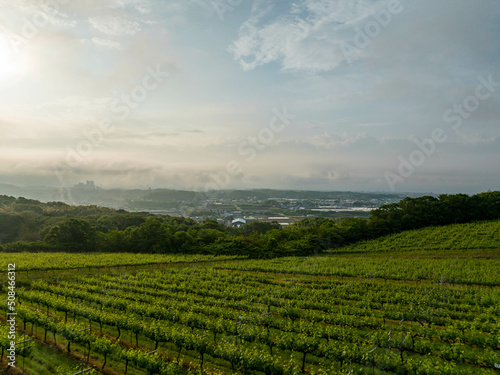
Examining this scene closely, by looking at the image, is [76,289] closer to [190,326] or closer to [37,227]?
[190,326]

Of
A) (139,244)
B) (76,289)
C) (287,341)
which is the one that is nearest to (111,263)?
(76,289)

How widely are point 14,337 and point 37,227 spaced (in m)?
51.9

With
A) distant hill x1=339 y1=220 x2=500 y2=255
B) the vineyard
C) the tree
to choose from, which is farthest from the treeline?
the vineyard

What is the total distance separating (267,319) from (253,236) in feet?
Answer: 121

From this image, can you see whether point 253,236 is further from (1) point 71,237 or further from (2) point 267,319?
(2) point 267,319

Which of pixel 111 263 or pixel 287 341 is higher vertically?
pixel 287 341

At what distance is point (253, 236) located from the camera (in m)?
50.4

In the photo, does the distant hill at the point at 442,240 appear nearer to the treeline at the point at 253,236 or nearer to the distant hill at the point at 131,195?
the treeline at the point at 253,236

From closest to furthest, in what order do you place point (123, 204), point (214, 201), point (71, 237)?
1. point (71, 237)
2. point (123, 204)
3. point (214, 201)

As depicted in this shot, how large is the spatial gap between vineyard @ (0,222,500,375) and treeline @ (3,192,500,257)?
10838 millimetres

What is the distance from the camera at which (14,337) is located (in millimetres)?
10539

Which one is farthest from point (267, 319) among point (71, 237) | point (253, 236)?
point (71, 237)

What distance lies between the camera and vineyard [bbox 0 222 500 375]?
996cm

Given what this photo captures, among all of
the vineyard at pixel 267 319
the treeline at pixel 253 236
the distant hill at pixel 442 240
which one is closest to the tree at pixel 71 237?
the treeline at pixel 253 236
